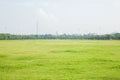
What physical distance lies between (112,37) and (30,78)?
112193 millimetres

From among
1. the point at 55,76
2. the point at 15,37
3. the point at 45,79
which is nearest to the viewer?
the point at 45,79

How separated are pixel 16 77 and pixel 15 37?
119 meters

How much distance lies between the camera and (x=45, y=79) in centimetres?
1473

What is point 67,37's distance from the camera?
167 metres

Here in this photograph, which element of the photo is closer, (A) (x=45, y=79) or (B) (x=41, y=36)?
(A) (x=45, y=79)

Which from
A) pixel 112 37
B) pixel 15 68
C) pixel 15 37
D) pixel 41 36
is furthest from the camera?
pixel 41 36

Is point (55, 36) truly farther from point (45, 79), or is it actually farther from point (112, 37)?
point (45, 79)

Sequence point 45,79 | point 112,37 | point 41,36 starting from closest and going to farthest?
1. point 45,79
2. point 112,37
3. point 41,36

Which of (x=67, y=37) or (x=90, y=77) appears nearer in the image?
(x=90, y=77)

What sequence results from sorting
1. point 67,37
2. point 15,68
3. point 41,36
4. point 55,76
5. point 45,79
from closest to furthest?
1. point 45,79
2. point 55,76
3. point 15,68
4. point 41,36
5. point 67,37

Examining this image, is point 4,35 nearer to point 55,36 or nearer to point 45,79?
point 55,36

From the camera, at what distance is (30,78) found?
1509cm

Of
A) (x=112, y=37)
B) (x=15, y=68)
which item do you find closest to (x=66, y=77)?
(x=15, y=68)


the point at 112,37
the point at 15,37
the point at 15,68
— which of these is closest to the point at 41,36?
the point at 15,37
